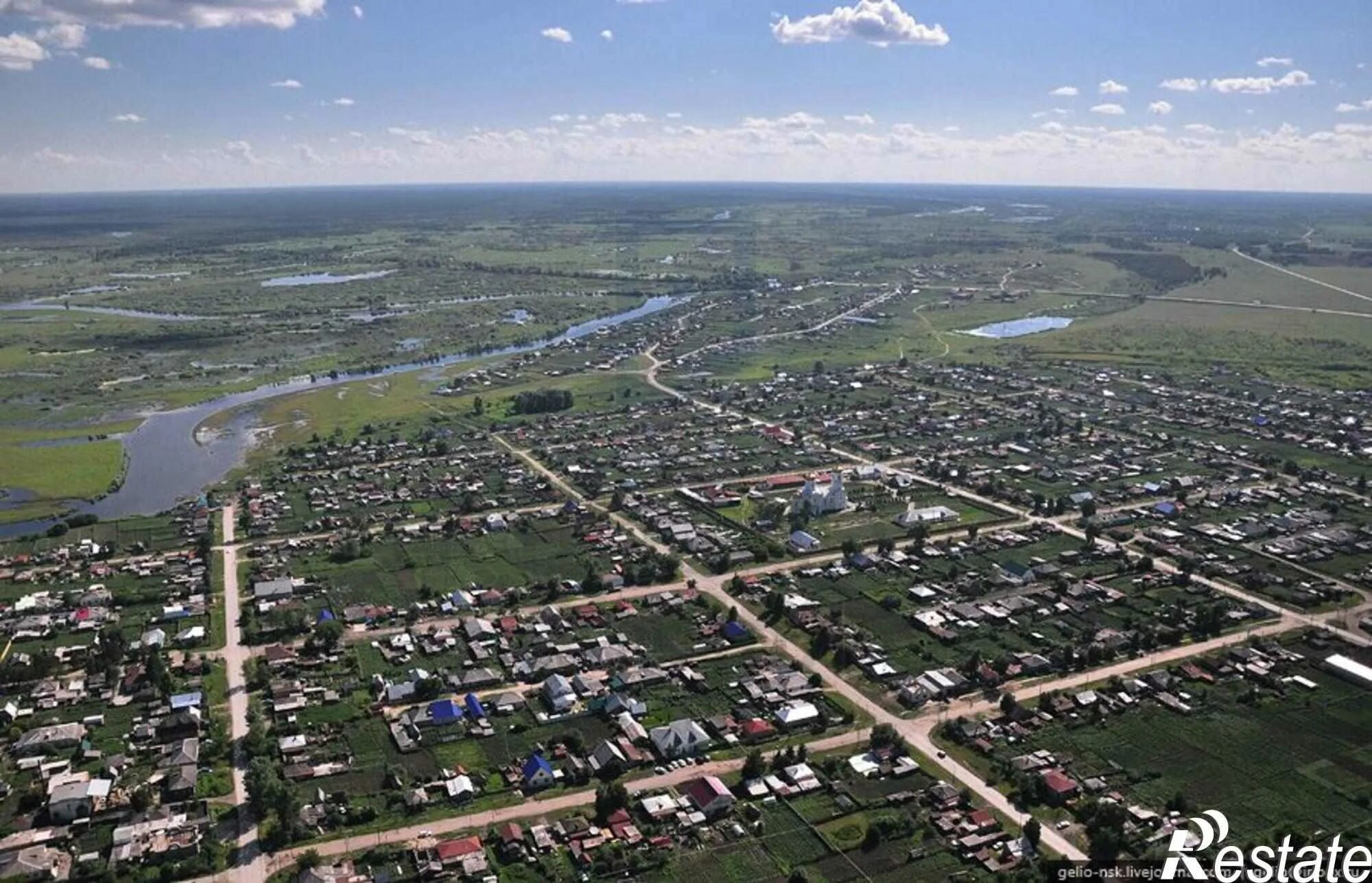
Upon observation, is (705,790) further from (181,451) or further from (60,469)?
(60,469)

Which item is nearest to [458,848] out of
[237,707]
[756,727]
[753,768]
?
[753,768]

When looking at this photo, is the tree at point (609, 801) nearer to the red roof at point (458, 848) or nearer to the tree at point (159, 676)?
the red roof at point (458, 848)

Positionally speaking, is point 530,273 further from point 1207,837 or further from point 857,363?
point 1207,837

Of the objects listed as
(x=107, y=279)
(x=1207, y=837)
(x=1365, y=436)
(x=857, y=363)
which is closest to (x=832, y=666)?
(x=1207, y=837)

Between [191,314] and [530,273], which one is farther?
[530,273]

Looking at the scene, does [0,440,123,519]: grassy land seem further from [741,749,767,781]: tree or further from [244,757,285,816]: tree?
[741,749,767,781]: tree

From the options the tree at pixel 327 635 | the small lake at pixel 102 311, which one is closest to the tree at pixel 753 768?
the tree at pixel 327 635

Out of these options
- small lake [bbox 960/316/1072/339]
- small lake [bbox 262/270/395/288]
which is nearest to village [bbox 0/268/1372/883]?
small lake [bbox 960/316/1072/339]
